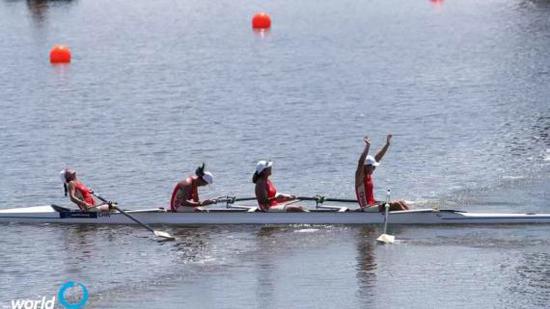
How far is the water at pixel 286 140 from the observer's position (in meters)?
29.7

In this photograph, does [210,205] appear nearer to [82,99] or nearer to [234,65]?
[82,99]

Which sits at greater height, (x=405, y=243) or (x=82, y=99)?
(x=82, y=99)

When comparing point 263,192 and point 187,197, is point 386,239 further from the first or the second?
point 187,197

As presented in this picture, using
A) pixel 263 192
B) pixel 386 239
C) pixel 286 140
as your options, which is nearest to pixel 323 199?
pixel 263 192

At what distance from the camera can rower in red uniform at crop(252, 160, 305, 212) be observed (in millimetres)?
33438

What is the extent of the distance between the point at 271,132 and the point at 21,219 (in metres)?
14.8

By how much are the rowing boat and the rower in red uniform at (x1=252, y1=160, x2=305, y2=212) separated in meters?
0.16

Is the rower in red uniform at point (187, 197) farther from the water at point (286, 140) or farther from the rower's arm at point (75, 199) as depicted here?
the rower's arm at point (75, 199)

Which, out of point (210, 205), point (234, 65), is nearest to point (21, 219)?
point (210, 205)

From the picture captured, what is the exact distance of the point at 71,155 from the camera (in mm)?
44438

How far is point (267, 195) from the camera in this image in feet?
111

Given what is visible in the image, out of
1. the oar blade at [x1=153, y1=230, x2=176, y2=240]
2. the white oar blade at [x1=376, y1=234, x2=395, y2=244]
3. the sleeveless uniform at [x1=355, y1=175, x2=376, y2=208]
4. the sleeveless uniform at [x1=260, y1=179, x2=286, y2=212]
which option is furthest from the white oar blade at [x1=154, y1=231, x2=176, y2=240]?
the white oar blade at [x1=376, y1=234, x2=395, y2=244]

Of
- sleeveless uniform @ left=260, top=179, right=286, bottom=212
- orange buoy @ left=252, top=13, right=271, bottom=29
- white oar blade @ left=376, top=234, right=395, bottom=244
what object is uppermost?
orange buoy @ left=252, top=13, right=271, bottom=29

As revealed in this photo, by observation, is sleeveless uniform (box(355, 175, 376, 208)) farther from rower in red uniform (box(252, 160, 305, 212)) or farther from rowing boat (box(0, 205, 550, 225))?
rower in red uniform (box(252, 160, 305, 212))
